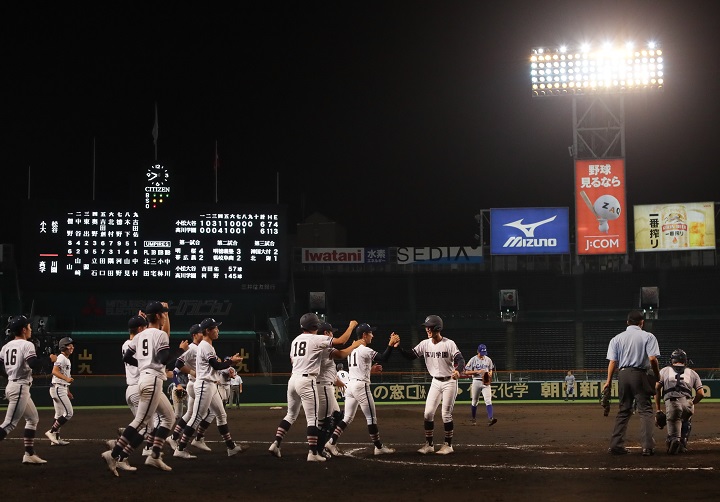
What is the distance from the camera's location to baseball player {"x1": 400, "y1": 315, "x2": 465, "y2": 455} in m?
14.7

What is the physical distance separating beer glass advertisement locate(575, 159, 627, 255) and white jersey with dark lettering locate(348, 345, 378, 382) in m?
27.9

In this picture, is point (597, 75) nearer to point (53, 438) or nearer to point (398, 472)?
point (53, 438)

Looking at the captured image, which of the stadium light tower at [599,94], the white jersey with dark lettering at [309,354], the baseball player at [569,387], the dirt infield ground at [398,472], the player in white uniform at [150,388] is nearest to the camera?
the dirt infield ground at [398,472]

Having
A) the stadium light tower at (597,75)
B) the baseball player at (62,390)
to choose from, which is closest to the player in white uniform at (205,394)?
the baseball player at (62,390)

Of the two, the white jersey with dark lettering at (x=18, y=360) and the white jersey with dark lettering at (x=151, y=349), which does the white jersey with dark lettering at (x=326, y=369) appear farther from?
the white jersey with dark lettering at (x=18, y=360)

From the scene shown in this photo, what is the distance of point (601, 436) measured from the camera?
1783 cm

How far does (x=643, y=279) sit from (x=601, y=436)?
34.0 metres

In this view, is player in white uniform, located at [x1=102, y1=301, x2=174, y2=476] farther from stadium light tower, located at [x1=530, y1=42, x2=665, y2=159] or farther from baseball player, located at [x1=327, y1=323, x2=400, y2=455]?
stadium light tower, located at [x1=530, y1=42, x2=665, y2=159]

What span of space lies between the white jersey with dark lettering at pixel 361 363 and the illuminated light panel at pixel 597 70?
27.7 meters

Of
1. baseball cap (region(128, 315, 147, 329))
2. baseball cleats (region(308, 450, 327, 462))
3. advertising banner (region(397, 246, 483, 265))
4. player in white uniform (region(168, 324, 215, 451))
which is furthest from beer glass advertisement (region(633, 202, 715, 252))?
baseball cap (region(128, 315, 147, 329))

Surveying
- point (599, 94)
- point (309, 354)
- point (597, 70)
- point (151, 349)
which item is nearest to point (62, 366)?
point (151, 349)

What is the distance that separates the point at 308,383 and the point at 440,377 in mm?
2396

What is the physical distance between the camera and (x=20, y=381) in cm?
1384

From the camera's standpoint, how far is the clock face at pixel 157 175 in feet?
123
